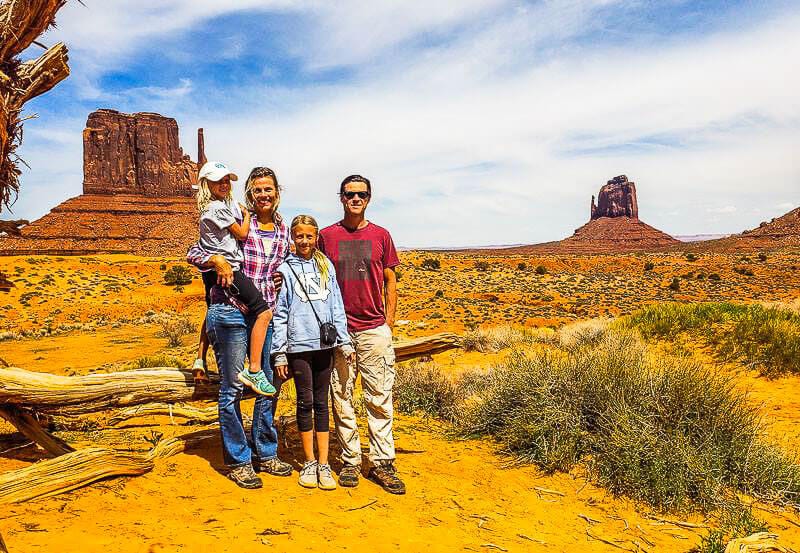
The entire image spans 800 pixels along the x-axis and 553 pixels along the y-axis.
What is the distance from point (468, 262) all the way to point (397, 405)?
38.0m

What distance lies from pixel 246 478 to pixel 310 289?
150cm

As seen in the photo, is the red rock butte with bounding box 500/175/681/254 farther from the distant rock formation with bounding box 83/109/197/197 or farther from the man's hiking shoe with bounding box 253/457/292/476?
the man's hiking shoe with bounding box 253/457/292/476

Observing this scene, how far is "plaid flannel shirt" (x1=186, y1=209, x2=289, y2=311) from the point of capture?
3754 mm

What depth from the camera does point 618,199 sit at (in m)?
130

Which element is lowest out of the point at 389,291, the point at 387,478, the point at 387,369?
the point at 387,478

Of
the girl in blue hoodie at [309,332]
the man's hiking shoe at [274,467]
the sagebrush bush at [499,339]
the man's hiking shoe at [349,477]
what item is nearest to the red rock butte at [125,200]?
the sagebrush bush at [499,339]

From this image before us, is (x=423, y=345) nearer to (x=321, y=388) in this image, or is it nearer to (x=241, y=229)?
(x=321, y=388)

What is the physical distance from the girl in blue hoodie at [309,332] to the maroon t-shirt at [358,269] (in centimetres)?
10

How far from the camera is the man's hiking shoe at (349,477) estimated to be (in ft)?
13.2

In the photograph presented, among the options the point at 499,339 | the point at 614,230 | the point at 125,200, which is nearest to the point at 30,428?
the point at 499,339

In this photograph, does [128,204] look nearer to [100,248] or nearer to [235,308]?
[100,248]

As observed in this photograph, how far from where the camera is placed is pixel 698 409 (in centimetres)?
505

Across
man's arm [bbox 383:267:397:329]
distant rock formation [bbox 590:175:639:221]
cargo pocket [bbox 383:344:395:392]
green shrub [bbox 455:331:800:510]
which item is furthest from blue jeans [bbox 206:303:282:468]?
distant rock formation [bbox 590:175:639:221]

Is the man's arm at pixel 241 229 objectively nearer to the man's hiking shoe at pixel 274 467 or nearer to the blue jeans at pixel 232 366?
the blue jeans at pixel 232 366
